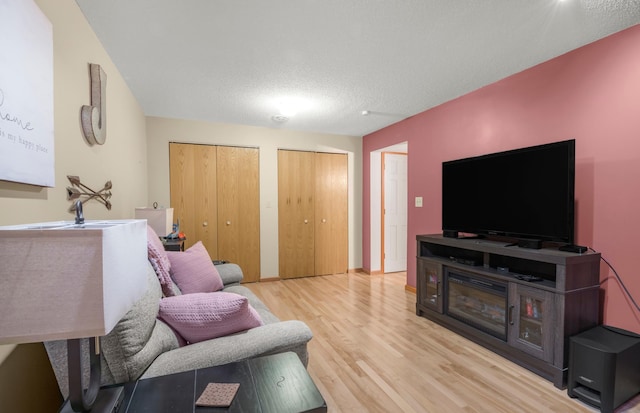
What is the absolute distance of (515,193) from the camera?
2377 mm

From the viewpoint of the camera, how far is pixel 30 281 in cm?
55

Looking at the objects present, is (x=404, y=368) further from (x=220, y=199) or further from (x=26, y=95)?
(x=220, y=199)

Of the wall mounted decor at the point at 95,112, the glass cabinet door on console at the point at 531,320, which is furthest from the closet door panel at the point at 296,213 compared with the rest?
the glass cabinet door on console at the point at 531,320

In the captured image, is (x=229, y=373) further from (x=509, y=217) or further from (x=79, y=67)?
(x=509, y=217)

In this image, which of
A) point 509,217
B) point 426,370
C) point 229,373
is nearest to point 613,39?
point 509,217

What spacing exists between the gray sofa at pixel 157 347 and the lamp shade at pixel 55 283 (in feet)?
1.69

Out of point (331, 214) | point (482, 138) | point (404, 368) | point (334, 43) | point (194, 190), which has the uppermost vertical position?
point (334, 43)

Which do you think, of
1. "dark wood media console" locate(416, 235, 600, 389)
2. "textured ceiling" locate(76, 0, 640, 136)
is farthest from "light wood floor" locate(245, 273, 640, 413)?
"textured ceiling" locate(76, 0, 640, 136)

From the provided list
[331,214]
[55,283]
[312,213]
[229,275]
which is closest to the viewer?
[55,283]

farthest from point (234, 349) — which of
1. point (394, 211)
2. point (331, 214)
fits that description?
point (394, 211)

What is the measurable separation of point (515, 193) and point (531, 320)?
100cm

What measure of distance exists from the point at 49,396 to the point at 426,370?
2218 mm

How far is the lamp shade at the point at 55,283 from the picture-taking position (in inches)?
21.3

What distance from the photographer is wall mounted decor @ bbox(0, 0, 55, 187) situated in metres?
0.93
